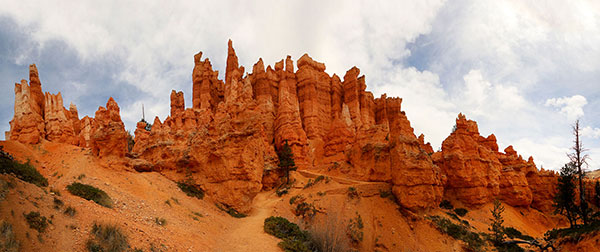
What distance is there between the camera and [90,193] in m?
10.5

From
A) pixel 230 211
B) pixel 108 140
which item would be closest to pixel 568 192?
pixel 230 211

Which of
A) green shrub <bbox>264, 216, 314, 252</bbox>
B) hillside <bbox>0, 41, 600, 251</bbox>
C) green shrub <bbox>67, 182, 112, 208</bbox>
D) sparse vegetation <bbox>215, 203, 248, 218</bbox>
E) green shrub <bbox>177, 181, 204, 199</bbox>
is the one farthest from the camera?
sparse vegetation <bbox>215, 203, 248, 218</bbox>

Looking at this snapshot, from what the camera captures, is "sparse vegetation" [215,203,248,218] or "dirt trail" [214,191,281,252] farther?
"sparse vegetation" [215,203,248,218]

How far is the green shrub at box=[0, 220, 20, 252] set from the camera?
17.5ft

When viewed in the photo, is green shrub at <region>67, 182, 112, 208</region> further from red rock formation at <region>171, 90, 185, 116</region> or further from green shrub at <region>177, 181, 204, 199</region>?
red rock formation at <region>171, 90, 185, 116</region>

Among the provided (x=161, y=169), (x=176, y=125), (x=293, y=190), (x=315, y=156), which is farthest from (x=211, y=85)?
(x=161, y=169)

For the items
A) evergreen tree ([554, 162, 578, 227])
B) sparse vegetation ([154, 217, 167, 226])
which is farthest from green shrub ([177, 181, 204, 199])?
evergreen tree ([554, 162, 578, 227])

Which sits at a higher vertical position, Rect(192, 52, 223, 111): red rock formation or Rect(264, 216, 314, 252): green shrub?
Rect(192, 52, 223, 111): red rock formation

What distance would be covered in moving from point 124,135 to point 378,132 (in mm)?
22930

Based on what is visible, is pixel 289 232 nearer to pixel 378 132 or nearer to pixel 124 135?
pixel 124 135

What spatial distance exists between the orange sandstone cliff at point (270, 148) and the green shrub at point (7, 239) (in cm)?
1026

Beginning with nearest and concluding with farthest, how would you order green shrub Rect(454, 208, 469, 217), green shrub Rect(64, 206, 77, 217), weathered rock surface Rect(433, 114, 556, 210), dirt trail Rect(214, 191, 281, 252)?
green shrub Rect(64, 206, 77, 217)
dirt trail Rect(214, 191, 281, 252)
green shrub Rect(454, 208, 469, 217)
weathered rock surface Rect(433, 114, 556, 210)

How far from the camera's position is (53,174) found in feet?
41.7

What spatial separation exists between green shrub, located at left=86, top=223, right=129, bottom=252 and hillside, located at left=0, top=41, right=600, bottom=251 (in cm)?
26
